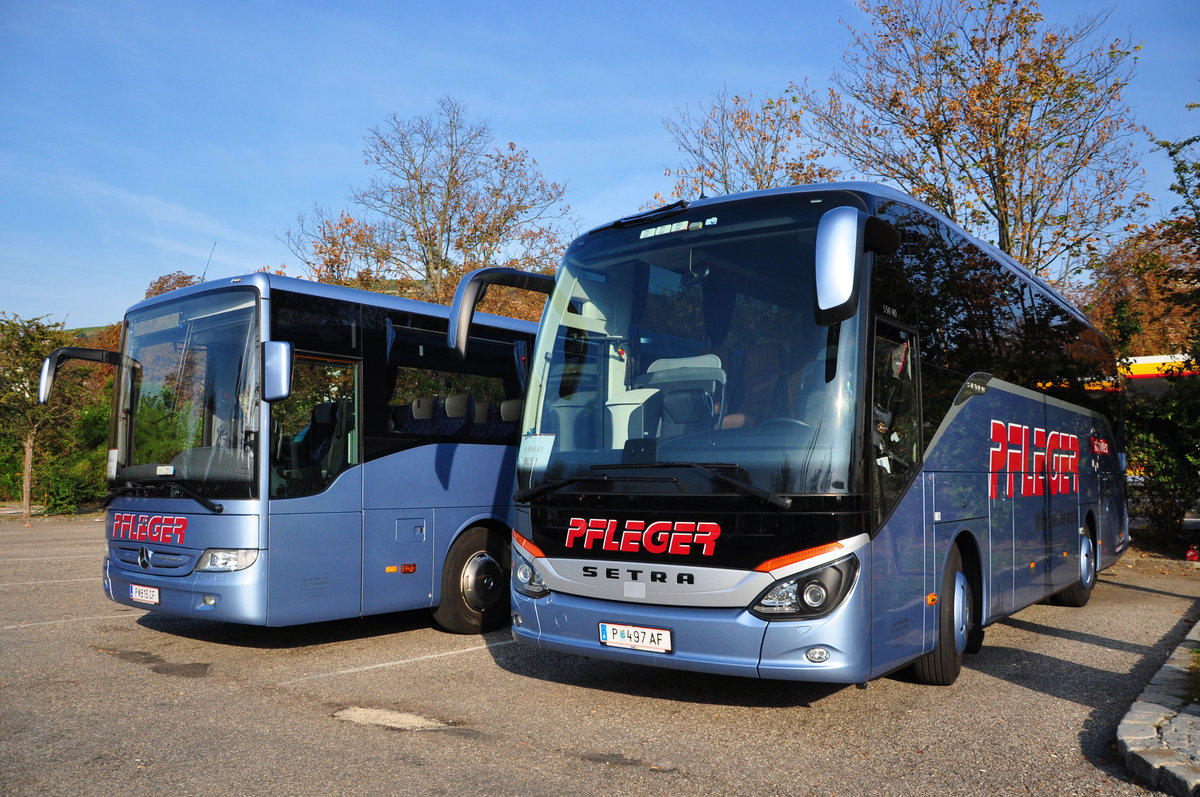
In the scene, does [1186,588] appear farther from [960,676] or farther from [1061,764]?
[1061,764]

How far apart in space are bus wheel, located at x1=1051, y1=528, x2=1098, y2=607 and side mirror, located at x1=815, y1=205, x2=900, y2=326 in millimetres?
6795

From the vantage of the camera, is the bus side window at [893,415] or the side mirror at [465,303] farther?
the side mirror at [465,303]

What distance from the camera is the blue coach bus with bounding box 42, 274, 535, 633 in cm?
725

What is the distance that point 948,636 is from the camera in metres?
6.43

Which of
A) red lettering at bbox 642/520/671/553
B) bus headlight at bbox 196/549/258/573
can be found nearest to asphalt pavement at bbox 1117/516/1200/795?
red lettering at bbox 642/520/671/553

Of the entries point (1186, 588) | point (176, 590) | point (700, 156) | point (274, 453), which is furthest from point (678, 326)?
point (700, 156)

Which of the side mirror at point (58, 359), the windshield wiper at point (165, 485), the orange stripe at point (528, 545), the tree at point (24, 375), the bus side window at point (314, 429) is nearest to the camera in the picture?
the orange stripe at point (528, 545)

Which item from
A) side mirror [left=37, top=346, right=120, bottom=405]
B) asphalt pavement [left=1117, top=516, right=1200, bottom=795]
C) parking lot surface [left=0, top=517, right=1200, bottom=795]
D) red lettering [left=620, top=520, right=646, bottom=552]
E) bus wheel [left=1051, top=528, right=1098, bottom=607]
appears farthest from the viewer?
bus wheel [left=1051, top=528, right=1098, bottom=607]

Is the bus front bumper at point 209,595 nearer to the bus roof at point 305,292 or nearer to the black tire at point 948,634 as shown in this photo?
the bus roof at point 305,292

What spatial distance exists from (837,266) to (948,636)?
2972mm

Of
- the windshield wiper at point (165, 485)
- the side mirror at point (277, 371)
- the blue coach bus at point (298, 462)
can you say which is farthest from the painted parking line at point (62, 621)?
the side mirror at point (277, 371)

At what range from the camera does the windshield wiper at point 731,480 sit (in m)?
5.17

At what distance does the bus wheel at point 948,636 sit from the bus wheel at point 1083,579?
14.5 ft

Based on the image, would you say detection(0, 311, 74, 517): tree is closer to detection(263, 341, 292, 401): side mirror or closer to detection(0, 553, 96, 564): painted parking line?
detection(0, 553, 96, 564): painted parking line
